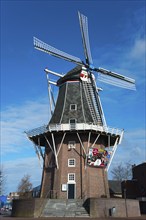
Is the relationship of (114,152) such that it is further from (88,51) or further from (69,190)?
(88,51)

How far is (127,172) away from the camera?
61281mm

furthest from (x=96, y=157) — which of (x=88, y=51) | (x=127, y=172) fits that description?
(x=127, y=172)

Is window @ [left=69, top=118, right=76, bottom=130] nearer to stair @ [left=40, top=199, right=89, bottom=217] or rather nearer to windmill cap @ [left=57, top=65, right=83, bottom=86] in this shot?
windmill cap @ [left=57, top=65, right=83, bottom=86]

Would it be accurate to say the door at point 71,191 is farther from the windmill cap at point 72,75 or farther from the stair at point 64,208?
the windmill cap at point 72,75

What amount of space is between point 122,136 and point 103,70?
31.8 feet

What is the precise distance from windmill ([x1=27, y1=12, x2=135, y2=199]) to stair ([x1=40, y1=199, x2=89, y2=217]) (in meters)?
2.00

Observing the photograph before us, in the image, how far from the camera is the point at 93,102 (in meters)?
33.1

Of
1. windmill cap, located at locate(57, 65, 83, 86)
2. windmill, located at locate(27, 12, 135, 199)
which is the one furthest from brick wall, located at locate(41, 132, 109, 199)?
windmill cap, located at locate(57, 65, 83, 86)

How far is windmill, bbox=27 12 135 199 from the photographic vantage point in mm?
28141

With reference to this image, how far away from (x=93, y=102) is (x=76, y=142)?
594 cm

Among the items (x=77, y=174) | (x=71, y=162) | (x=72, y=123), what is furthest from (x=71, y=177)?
(x=72, y=123)

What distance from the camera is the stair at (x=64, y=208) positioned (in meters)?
23.9

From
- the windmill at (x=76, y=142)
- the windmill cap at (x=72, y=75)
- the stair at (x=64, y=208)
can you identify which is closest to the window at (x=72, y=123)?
the windmill at (x=76, y=142)

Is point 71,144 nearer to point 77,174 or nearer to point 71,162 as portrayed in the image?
point 71,162
